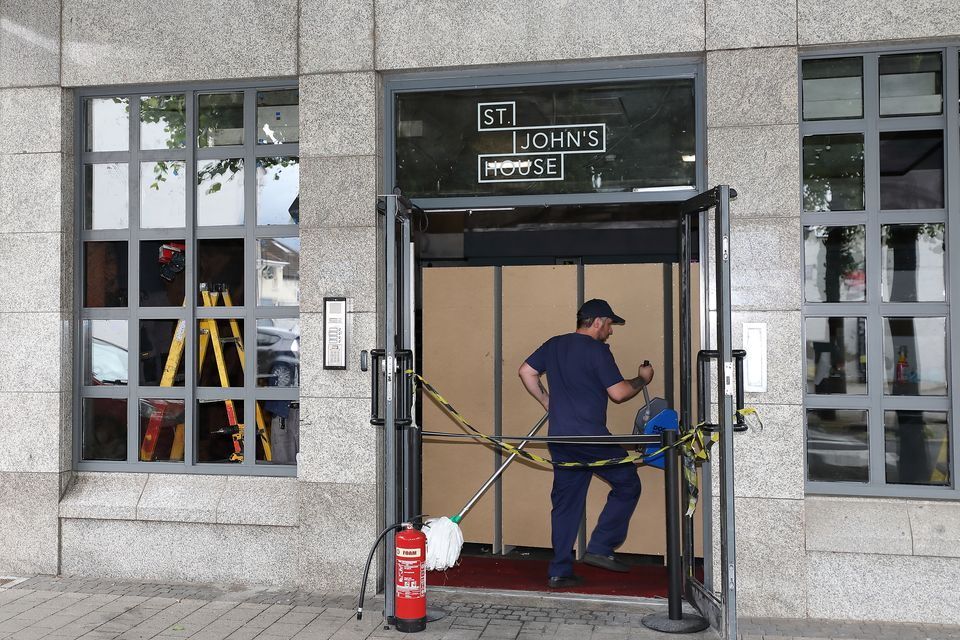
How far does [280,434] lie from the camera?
677 centimetres

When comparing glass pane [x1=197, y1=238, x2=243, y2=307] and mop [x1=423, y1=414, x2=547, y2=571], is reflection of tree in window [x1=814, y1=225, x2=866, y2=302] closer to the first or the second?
mop [x1=423, y1=414, x2=547, y2=571]

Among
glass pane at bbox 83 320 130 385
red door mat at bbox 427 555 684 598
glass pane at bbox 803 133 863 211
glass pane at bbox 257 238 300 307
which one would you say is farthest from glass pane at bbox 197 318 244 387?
glass pane at bbox 803 133 863 211

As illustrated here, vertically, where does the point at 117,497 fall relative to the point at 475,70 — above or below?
below

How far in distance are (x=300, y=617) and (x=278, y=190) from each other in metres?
3.00

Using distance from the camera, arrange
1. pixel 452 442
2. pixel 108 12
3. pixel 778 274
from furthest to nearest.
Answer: pixel 452 442 → pixel 108 12 → pixel 778 274

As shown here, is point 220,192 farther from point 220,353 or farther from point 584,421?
point 584,421

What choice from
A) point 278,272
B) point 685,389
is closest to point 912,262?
point 685,389

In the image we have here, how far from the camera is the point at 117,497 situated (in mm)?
6691

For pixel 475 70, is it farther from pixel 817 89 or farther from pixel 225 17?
pixel 817 89

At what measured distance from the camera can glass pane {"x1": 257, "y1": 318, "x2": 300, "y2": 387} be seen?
22.2 ft

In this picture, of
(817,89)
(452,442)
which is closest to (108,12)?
(452,442)

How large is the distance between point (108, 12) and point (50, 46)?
0.52 m

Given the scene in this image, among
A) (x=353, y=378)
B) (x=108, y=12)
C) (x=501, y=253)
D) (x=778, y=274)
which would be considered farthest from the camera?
(x=501, y=253)

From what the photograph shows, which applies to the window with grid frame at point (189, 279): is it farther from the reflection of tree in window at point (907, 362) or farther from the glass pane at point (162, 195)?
the reflection of tree in window at point (907, 362)
